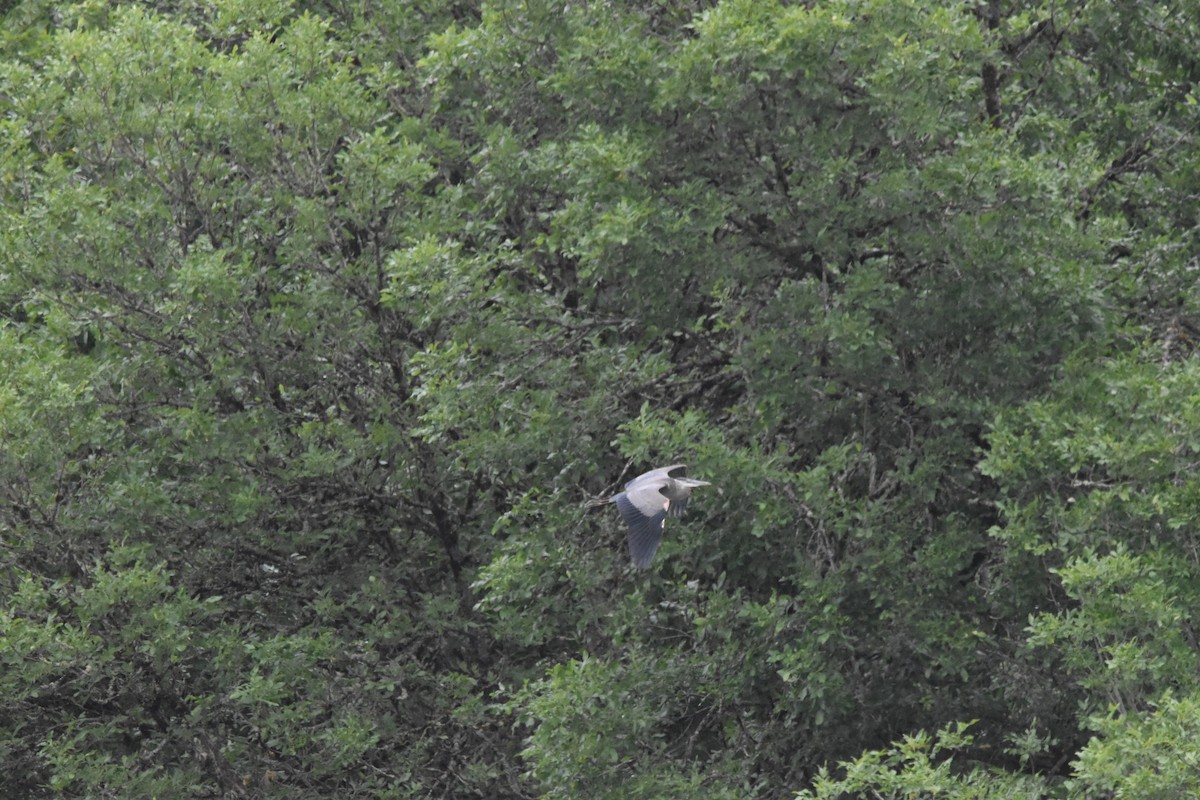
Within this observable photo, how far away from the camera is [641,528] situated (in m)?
8.35

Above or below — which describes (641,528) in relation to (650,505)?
below

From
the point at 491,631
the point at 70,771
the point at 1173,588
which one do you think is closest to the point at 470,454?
the point at 491,631

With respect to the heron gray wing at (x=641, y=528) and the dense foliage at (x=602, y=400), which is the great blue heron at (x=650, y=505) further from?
the dense foliage at (x=602, y=400)

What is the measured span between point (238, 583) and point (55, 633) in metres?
1.18

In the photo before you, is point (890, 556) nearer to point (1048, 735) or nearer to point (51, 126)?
point (1048, 735)

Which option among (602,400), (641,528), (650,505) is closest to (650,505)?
(650,505)

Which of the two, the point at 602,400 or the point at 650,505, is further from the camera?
the point at 602,400

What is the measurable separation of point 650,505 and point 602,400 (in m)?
1.25

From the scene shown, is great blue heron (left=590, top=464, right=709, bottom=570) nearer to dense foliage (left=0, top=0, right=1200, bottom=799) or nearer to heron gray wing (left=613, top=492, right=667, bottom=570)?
heron gray wing (left=613, top=492, right=667, bottom=570)

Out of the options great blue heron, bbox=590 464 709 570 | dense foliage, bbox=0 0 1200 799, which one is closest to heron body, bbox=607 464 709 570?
great blue heron, bbox=590 464 709 570

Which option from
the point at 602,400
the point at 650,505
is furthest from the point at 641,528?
the point at 602,400

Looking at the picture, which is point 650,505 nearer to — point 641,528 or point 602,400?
point 641,528

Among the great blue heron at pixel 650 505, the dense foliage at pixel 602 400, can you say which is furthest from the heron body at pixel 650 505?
the dense foliage at pixel 602 400

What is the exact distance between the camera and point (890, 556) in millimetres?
8789
